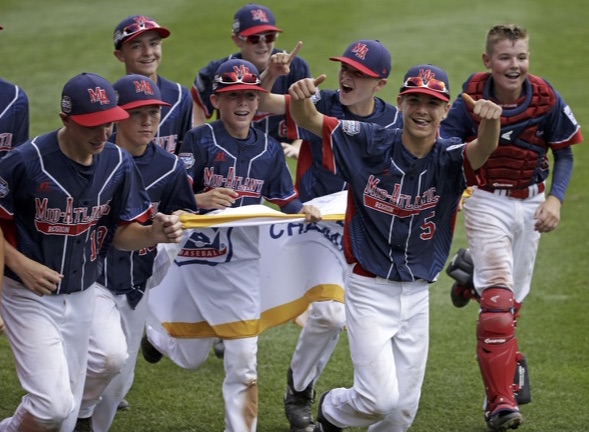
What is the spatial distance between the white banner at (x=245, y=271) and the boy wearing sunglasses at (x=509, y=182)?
0.93m

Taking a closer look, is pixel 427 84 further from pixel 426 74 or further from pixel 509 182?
pixel 509 182

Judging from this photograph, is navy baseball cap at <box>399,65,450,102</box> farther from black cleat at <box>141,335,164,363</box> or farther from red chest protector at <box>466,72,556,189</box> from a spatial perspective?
black cleat at <box>141,335,164,363</box>

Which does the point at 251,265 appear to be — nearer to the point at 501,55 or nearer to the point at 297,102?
the point at 297,102

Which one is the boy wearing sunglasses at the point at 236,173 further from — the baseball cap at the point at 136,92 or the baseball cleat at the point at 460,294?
the baseball cleat at the point at 460,294

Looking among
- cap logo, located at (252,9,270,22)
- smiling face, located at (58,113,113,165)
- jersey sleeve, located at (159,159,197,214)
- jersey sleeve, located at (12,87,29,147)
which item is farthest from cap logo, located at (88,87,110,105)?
cap logo, located at (252,9,270,22)

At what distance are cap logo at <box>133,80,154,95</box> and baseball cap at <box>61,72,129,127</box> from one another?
3.06ft

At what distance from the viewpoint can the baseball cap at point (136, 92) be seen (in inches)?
273

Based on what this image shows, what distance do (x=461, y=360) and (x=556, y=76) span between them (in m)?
10.6

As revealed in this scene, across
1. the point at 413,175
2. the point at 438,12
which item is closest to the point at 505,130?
the point at 413,175

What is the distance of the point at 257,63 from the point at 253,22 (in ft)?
0.99

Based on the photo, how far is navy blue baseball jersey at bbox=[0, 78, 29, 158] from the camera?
724 cm

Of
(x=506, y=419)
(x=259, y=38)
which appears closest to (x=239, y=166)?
(x=259, y=38)

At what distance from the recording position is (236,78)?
7.25m

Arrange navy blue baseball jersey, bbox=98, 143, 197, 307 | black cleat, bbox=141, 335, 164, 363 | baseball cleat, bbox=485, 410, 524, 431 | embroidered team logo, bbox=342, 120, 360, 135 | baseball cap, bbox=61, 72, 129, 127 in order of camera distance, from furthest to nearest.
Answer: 1. black cleat, bbox=141, 335, 164, 363
2. baseball cleat, bbox=485, 410, 524, 431
3. navy blue baseball jersey, bbox=98, 143, 197, 307
4. embroidered team logo, bbox=342, 120, 360, 135
5. baseball cap, bbox=61, 72, 129, 127
